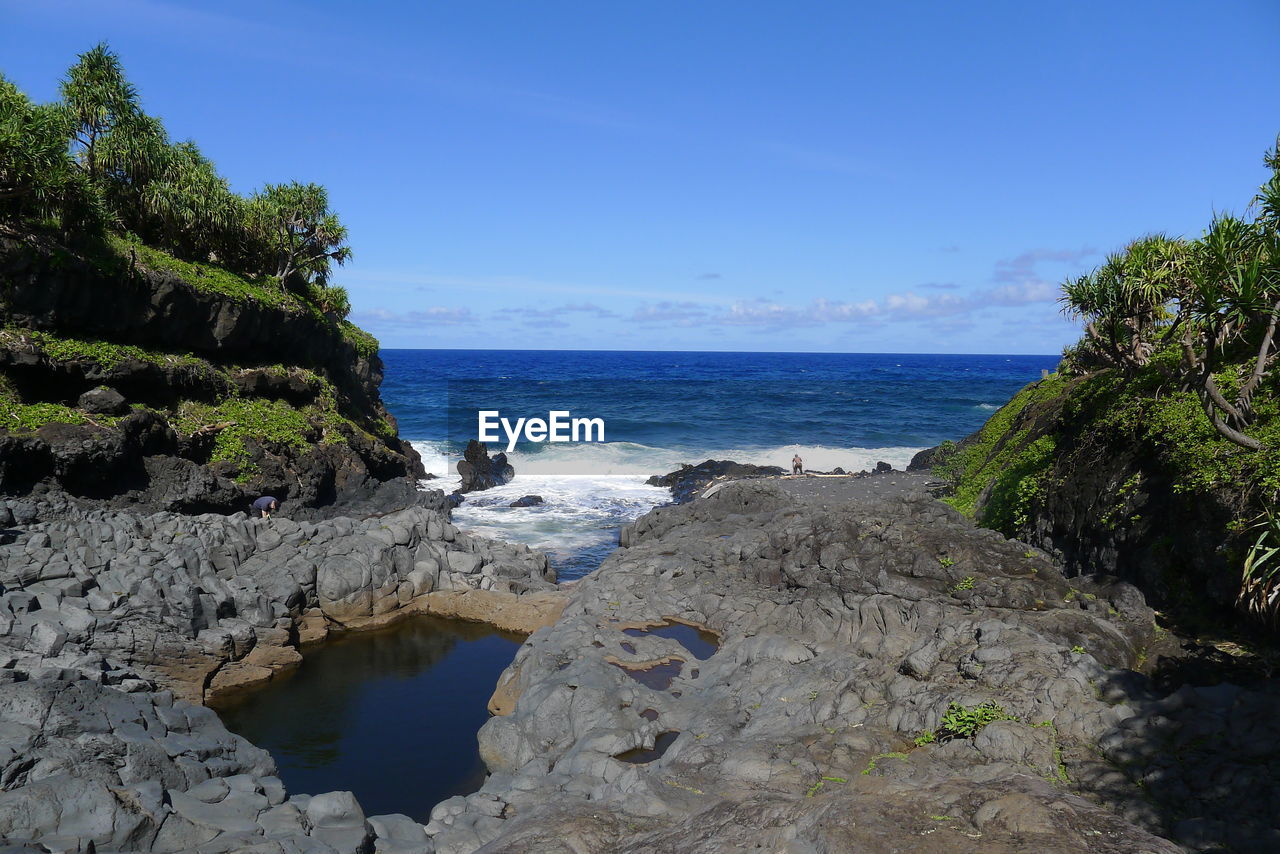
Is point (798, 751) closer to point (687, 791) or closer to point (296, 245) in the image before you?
point (687, 791)

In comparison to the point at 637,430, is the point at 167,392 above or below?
above

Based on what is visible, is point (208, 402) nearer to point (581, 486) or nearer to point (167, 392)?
point (167, 392)

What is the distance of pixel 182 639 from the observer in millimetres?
18469

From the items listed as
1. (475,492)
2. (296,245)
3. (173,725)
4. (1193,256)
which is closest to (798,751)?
(173,725)

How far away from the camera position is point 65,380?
90.0 feet

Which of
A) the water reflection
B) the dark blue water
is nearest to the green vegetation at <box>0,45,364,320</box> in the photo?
the water reflection

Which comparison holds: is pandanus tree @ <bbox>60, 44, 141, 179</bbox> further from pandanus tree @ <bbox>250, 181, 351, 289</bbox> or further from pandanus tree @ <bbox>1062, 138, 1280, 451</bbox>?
pandanus tree @ <bbox>1062, 138, 1280, 451</bbox>

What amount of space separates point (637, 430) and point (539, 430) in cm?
852

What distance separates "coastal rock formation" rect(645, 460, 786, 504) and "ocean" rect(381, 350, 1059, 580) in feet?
3.40

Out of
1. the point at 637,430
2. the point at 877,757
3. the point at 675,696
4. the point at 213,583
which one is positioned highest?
the point at 637,430

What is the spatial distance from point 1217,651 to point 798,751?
29.7 ft

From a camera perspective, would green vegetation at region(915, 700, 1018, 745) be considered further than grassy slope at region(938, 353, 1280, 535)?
No

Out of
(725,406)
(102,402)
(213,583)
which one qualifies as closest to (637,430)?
(725,406)

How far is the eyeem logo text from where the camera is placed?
60.9 metres
